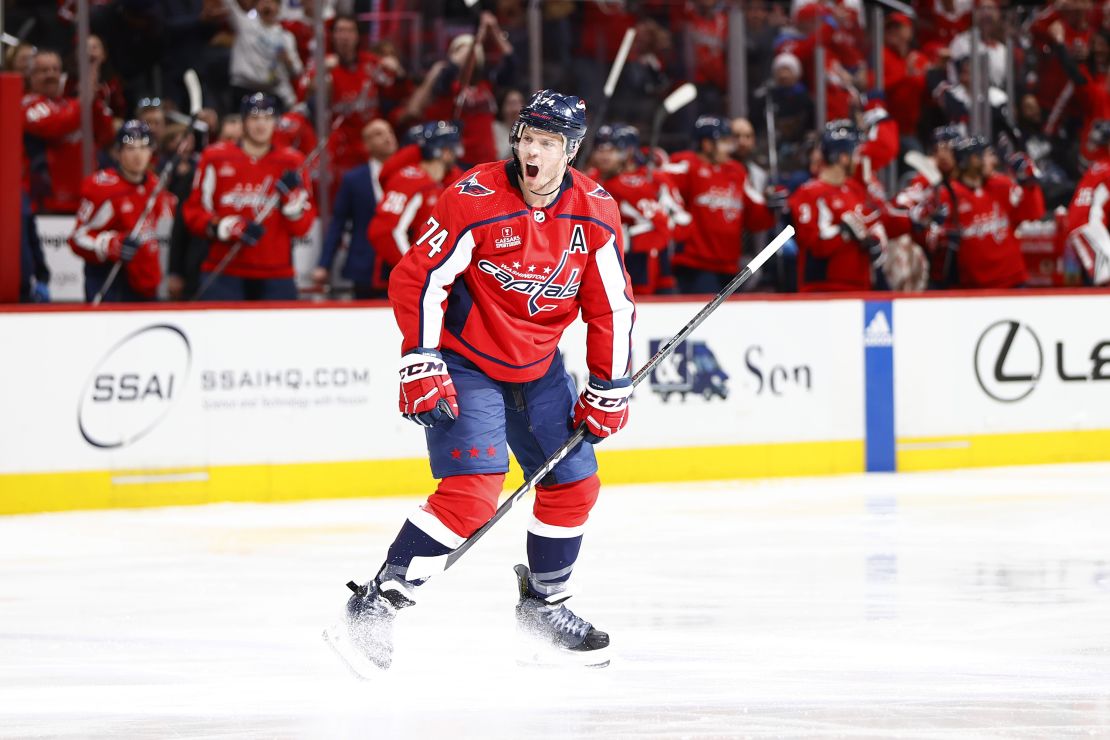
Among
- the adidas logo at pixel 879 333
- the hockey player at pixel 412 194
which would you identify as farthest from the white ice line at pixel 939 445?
the hockey player at pixel 412 194

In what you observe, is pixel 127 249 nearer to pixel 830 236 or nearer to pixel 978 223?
pixel 830 236

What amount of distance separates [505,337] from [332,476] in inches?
152

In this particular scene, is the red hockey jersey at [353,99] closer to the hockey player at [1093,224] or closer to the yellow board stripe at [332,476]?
the yellow board stripe at [332,476]

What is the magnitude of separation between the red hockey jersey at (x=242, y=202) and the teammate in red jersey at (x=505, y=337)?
14.5 ft

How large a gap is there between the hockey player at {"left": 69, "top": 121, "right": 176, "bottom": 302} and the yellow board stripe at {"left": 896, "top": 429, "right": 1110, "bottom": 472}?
12.7 feet

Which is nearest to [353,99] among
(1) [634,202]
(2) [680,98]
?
(1) [634,202]

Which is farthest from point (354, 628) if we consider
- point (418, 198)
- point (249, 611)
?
point (418, 198)

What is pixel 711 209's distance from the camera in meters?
9.55

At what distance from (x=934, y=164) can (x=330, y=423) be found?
4.36 meters

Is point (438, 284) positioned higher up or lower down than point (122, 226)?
lower down

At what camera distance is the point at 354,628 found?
422 centimetres

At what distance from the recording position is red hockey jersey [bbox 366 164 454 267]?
8609mm

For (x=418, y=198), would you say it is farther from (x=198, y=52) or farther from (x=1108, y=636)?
(x=1108, y=636)

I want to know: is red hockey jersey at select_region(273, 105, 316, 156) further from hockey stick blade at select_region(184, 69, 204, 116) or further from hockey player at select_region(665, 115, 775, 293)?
hockey player at select_region(665, 115, 775, 293)
